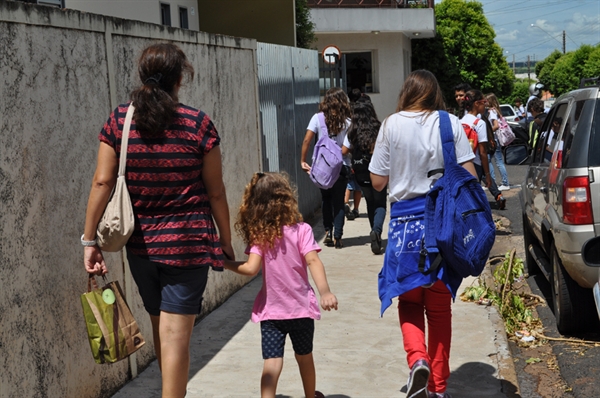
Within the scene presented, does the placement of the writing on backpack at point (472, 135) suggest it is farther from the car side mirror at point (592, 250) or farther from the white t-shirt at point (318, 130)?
the car side mirror at point (592, 250)

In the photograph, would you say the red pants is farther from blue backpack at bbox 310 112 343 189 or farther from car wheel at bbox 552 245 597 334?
blue backpack at bbox 310 112 343 189

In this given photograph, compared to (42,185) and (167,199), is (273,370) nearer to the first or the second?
(167,199)

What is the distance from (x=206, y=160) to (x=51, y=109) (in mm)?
966

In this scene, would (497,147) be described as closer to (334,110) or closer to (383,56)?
(334,110)

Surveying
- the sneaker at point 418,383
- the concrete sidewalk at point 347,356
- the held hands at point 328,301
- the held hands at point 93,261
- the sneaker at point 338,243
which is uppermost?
the held hands at point 93,261

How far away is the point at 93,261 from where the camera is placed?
3.91 meters

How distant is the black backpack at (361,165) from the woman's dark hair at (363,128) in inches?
2.5

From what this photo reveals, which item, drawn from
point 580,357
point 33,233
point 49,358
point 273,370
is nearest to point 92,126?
point 33,233

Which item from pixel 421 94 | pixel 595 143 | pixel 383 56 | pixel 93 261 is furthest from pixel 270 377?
pixel 383 56

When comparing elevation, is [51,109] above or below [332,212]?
above

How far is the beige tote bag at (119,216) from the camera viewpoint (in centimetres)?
381

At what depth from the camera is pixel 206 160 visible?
3955 millimetres

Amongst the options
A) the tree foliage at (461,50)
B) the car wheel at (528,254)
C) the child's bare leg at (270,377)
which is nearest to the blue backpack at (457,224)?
the child's bare leg at (270,377)

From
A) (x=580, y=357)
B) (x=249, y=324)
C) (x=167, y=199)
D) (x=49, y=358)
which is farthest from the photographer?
(x=249, y=324)
